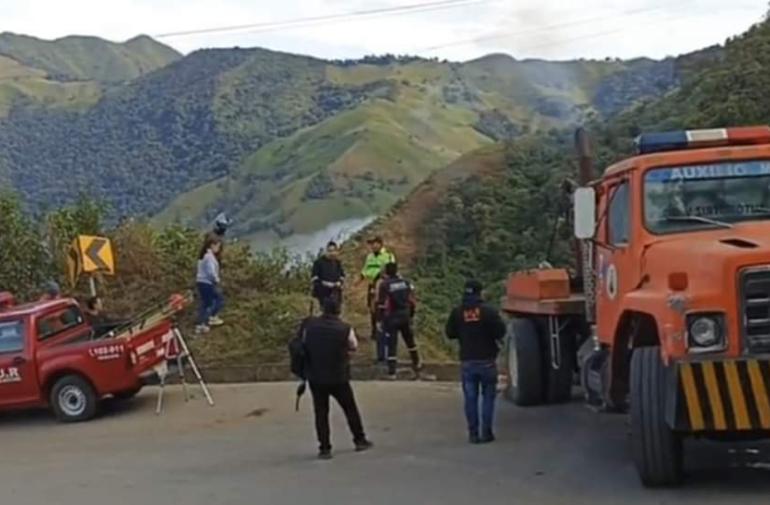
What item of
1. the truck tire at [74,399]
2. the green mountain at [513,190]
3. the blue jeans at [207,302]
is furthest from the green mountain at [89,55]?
the truck tire at [74,399]

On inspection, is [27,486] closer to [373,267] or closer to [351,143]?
[373,267]

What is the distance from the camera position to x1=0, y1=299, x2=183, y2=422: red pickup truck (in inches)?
699

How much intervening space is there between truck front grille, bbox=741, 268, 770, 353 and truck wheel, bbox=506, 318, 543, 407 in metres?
6.00

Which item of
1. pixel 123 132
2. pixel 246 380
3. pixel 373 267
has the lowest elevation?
pixel 246 380

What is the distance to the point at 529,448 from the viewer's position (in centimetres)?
1352

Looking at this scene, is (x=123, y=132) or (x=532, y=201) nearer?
(x=532, y=201)

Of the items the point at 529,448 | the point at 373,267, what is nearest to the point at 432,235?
the point at 373,267

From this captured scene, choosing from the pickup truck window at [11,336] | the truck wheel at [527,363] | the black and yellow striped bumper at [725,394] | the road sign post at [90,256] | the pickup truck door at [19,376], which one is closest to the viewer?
the black and yellow striped bumper at [725,394]

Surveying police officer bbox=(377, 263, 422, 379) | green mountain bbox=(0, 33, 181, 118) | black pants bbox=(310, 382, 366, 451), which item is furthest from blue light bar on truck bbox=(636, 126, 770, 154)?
green mountain bbox=(0, 33, 181, 118)

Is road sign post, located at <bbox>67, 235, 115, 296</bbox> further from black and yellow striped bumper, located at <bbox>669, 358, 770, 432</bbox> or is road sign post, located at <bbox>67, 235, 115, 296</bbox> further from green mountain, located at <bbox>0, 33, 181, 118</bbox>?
green mountain, located at <bbox>0, 33, 181, 118</bbox>

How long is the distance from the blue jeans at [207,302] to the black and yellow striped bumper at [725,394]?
43.7ft

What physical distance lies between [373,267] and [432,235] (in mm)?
11462

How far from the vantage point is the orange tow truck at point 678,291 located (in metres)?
10.2

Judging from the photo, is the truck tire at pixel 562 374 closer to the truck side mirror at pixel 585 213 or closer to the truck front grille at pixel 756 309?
the truck side mirror at pixel 585 213
